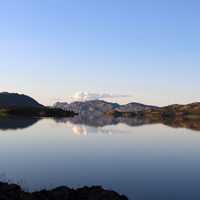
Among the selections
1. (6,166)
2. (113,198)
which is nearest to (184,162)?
(6,166)

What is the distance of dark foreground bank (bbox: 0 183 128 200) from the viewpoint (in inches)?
1293

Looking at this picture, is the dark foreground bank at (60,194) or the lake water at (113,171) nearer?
the dark foreground bank at (60,194)

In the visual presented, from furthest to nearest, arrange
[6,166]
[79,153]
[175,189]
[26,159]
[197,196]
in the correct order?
[79,153], [26,159], [6,166], [175,189], [197,196]

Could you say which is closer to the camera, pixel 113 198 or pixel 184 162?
pixel 113 198

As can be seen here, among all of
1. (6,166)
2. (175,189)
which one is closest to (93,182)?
(175,189)

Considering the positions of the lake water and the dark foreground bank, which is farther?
the lake water

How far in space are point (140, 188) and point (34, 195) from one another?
1380 cm

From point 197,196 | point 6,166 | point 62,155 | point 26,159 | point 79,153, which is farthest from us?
point 79,153

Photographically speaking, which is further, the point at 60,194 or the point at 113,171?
the point at 113,171

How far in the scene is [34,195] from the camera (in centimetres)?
3409

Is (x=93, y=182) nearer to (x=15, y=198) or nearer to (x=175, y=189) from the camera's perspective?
(x=175, y=189)

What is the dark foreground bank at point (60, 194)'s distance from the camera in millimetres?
32844

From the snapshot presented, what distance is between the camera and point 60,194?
34.7 m

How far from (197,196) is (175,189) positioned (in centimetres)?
330
